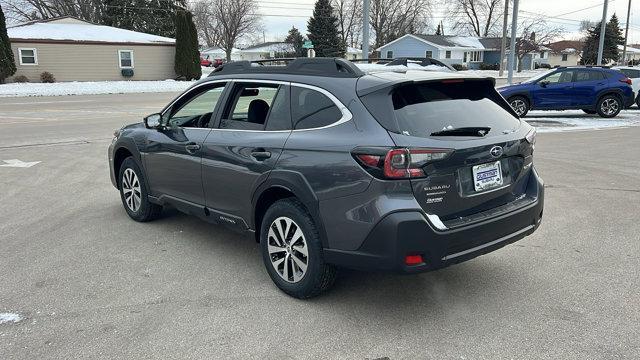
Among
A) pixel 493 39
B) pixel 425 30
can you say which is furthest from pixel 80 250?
pixel 425 30

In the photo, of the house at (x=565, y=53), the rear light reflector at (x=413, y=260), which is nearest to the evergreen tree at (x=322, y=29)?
the house at (x=565, y=53)

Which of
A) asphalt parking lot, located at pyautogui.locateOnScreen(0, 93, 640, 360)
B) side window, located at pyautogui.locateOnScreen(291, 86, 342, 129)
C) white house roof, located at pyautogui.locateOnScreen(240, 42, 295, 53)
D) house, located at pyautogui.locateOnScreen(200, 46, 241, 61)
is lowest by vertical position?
asphalt parking lot, located at pyautogui.locateOnScreen(0, 93, 640, 360)

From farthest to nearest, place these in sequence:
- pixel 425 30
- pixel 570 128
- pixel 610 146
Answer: pixel 425 30
pixel 570 128
pixel 610 146

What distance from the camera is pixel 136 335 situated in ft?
11.5

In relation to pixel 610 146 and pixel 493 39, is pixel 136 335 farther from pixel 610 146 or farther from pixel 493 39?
pixel 493 39

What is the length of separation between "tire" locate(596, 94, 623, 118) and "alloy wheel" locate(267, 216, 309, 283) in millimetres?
16141

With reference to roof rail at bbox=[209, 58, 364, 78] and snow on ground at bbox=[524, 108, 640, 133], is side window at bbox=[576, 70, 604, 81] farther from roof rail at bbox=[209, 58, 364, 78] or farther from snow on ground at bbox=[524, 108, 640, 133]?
roof rail at bbox=[209, 58, 364, 78]

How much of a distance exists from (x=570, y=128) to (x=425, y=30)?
82.0 m

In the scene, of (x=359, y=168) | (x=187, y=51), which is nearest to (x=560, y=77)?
(x=359, y=168)

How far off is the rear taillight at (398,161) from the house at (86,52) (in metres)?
36.0

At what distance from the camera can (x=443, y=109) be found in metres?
3.78

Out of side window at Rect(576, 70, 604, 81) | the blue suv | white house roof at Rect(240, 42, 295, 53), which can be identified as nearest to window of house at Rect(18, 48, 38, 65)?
the blue suv

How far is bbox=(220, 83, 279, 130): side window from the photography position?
14.2ft

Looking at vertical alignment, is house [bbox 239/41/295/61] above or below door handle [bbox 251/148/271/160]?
above
